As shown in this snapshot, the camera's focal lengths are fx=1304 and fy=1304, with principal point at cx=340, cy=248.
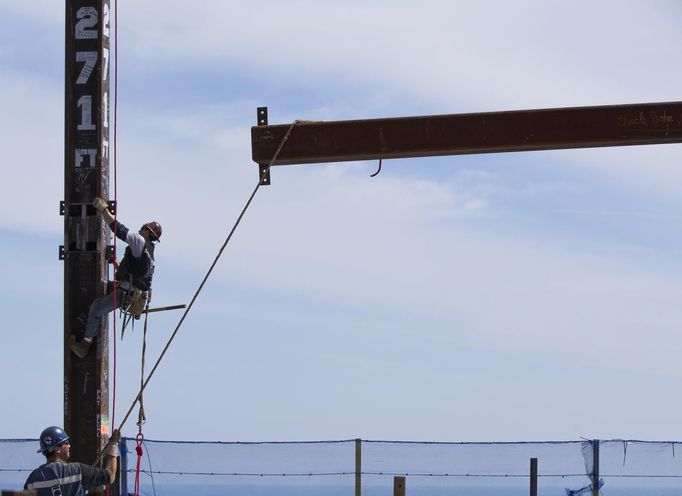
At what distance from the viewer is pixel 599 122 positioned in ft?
38.4

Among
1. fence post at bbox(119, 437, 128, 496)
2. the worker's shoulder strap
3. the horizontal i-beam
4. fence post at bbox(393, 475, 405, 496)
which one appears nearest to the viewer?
the worker's shoulder strap

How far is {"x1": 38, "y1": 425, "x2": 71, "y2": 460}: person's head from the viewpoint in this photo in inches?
410

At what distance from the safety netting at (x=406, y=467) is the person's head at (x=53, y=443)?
234 inches

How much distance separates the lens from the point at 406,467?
16516 millimetres

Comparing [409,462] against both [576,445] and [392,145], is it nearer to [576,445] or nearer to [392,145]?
[576,445]

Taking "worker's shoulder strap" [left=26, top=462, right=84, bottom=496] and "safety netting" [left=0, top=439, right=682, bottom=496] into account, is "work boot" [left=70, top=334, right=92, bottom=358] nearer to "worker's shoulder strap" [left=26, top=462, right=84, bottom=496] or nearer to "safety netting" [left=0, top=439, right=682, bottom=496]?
"worker's shoulder strap" [left=26, top=462, right=84, bottom=496]

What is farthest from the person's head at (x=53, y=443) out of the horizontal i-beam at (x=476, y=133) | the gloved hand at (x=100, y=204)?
the horizontal i-beam at (x=476, y=133)

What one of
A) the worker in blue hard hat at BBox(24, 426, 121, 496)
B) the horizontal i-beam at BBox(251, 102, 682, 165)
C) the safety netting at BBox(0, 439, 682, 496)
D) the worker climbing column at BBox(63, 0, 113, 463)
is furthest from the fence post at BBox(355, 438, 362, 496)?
the worker in blue hard hat at BBox(24, 426, 121, 496)

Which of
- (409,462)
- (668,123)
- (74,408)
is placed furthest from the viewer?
(409,462)

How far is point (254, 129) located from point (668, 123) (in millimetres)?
3744

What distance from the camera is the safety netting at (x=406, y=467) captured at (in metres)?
16.4

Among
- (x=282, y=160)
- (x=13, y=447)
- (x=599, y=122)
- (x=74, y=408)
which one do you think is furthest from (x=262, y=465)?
(x=599, y=122)

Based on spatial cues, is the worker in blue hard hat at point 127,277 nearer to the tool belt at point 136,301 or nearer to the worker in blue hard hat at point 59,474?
the tool belt at point 136,301

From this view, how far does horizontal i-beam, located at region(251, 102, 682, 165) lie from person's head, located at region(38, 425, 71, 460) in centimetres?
322
